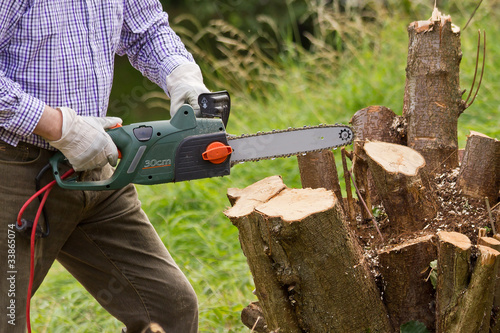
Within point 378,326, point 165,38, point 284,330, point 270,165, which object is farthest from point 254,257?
point 270,165

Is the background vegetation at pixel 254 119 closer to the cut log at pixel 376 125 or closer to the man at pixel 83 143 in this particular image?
the man at pixel 83 143

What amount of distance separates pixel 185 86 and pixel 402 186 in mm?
867

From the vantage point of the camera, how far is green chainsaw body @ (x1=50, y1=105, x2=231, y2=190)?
1866mm

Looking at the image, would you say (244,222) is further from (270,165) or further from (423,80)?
(270,165)

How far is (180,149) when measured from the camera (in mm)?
1901

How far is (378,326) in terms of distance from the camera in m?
1.89

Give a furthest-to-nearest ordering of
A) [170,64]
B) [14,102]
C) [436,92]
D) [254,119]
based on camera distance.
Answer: [254,119] < [436,92] < [170,64] < [14,102]

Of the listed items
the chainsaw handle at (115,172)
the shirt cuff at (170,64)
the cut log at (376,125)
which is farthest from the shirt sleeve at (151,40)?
the cut log at (376,125)

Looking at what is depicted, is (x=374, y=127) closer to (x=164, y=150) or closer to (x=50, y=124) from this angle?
(x=164, y=150)

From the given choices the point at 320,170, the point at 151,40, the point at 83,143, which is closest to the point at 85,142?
the point at 83,143

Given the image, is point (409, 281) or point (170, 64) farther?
point (170, 64)

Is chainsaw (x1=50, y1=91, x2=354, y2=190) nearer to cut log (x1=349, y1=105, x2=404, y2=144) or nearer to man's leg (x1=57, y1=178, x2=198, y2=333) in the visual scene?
man's leg (x1=57, y1=178, x2=198, y2=333)

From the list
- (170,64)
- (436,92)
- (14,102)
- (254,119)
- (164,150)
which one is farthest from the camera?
(254,119)

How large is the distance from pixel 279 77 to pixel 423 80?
152 inches
